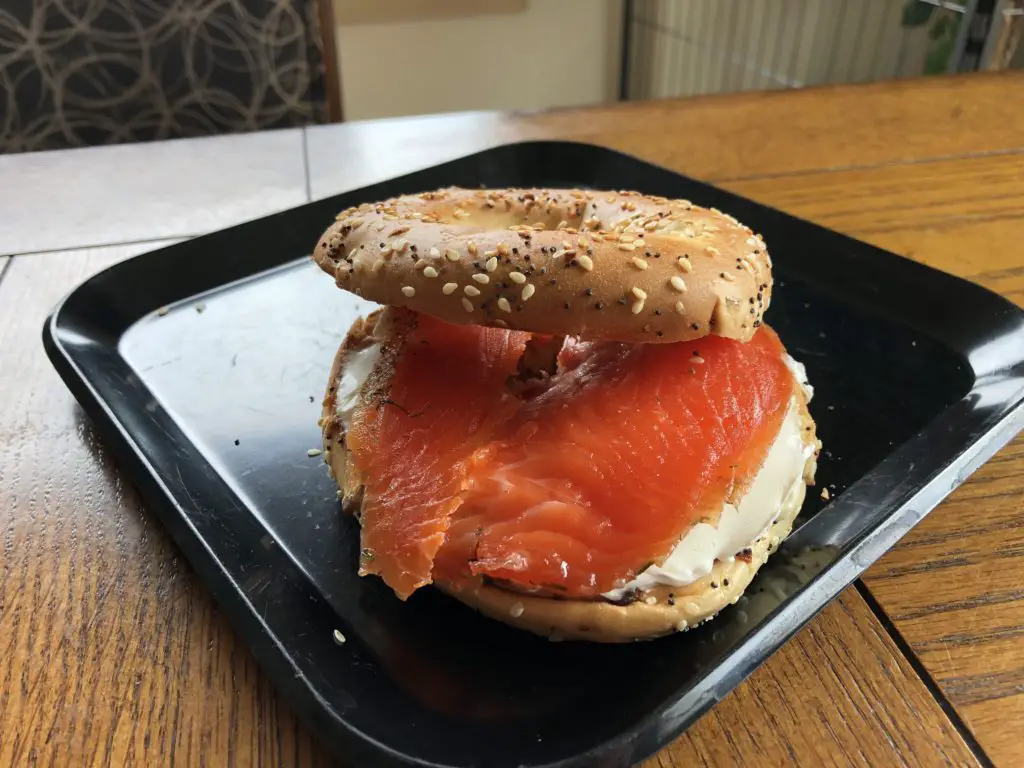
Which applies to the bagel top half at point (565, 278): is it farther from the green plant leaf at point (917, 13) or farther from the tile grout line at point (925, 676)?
the green plant leaf at point (917, 13)

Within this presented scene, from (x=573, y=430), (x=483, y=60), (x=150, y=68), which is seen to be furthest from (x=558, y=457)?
(x=483, y=60)

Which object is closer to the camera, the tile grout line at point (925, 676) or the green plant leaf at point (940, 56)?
the tile grout line at point (925, 676)

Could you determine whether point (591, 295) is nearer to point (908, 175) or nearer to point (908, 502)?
point (908, 502)

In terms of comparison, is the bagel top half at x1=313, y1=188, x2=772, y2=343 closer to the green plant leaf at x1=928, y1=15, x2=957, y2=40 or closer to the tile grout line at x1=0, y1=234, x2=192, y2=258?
the tile grout line at x1=0, y1=234, x2=192, y2=258

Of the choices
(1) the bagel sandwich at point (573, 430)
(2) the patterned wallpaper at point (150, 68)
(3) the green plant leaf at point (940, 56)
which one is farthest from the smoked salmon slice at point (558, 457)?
(3) the green plant leaf at point (940, 56)

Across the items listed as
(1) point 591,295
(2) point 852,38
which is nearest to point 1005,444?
(1) point 591,295

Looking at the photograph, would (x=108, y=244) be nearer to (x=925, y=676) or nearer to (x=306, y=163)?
(x=306, y=163)

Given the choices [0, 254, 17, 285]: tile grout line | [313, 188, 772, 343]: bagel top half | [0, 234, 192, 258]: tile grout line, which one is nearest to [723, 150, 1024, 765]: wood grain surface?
[313, 188, 772, 343]: bagel top half
